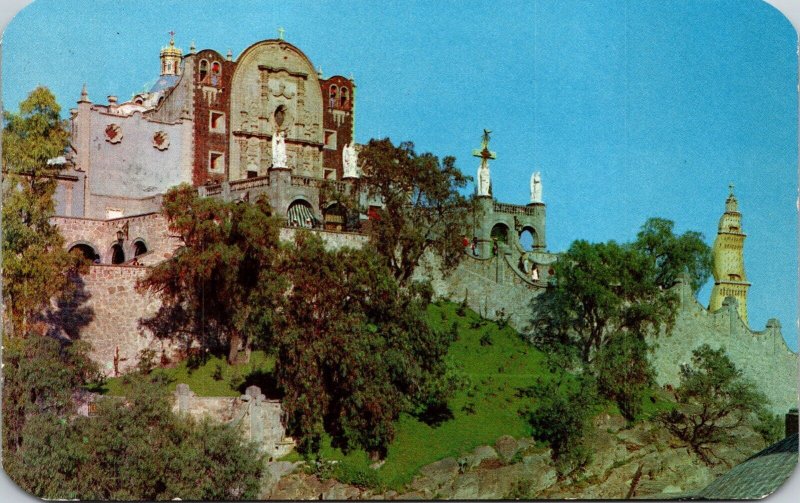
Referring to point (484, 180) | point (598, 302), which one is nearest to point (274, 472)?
point (598, 302)

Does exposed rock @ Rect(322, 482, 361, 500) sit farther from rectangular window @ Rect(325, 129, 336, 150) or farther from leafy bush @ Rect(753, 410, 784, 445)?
rectangular window @ Rect(325, 129, 336, 150)

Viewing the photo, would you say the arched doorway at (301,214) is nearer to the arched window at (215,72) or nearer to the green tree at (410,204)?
the green tree at (410,204)

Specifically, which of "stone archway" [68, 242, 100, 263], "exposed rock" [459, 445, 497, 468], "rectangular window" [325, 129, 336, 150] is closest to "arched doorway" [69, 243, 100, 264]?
"stone archway" [68, 242, 100, 263]

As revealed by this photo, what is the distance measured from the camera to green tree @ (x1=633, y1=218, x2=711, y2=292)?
1719 inches

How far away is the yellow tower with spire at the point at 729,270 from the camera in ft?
141

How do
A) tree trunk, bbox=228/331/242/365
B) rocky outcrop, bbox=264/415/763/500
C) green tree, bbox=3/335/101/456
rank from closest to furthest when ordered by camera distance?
green tree, bbox=3/335/101/456 < rocky outcrop, bbox=264/415/763/500 < tree trunk, bbox=228/331/242/365

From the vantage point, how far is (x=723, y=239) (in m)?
43.6

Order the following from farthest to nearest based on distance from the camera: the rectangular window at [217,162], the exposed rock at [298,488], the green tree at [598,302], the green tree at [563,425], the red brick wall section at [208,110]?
the rectangular window at [217,162] → the red brick wall section at [208,110] → the green tree at [598,302] → the green tree at [563,425] → the exposed rock at [298,488]

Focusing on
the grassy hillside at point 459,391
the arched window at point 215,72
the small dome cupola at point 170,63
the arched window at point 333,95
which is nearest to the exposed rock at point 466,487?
the grassy hillside at point 459,391

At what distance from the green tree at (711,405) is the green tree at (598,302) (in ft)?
5.31

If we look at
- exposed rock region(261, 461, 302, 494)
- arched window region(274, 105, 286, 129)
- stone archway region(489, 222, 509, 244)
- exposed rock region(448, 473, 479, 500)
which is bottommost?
exposed rock region(448, 473, 479, 500)

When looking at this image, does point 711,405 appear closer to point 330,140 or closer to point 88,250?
point 330,140

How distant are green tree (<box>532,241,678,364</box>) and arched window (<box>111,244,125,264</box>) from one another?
35.2 feet

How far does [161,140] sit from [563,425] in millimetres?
14076
